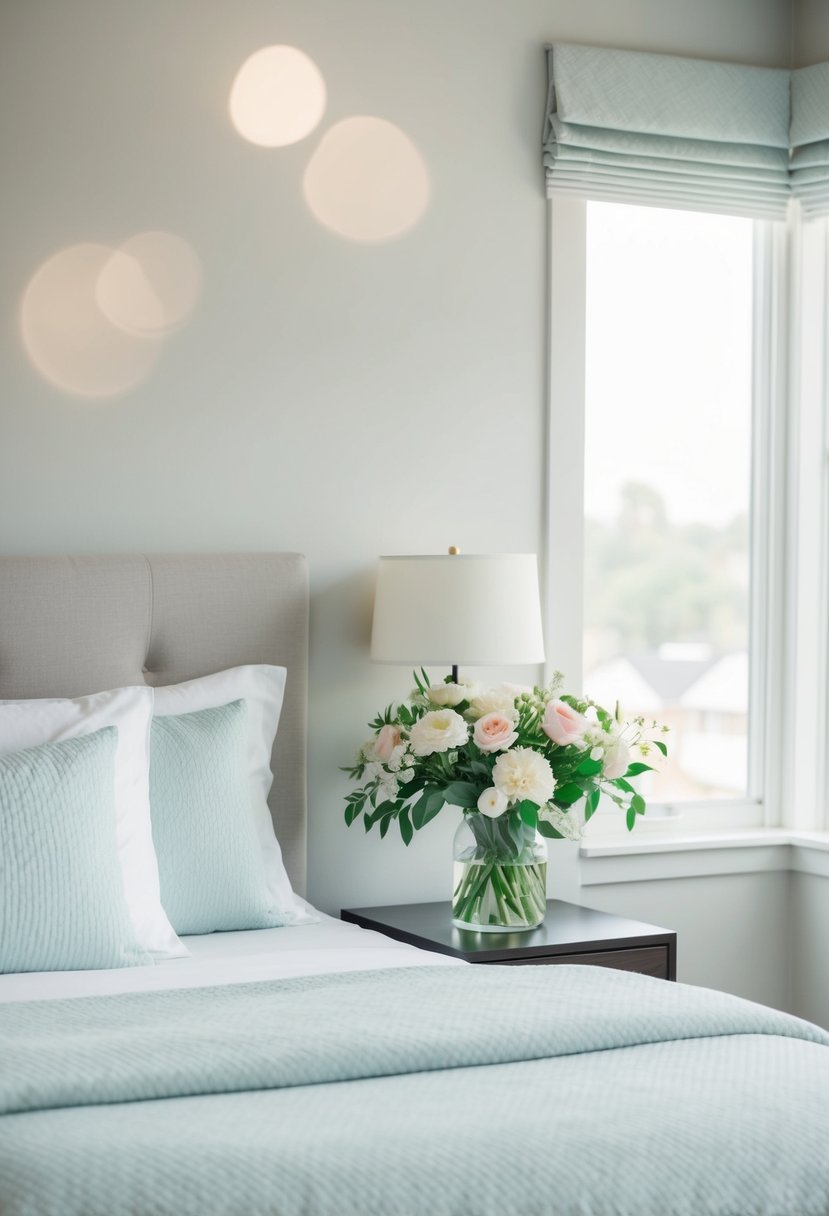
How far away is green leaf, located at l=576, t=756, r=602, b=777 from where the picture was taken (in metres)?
2.88

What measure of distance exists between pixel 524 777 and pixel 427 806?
26 centimetres

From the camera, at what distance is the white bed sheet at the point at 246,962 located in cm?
219

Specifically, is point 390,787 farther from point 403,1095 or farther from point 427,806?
point 403,1095

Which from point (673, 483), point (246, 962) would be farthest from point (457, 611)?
point (673, 483)

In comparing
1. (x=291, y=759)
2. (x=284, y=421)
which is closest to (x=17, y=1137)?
(x=291, y=759)

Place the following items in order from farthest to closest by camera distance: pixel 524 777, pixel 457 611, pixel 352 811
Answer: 1. pixel 352 811
2. pixel 457 611
3. pixel 524 777

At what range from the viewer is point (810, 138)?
12.0 feet

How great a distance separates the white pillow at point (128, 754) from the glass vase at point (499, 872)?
67 centimetres

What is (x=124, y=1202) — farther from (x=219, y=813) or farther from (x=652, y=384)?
(x=652, y=384)

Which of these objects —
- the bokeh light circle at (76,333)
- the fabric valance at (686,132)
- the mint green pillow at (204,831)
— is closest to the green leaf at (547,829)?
the mint green pillow at (204,831)

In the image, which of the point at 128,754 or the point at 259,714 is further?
the point at 259,714

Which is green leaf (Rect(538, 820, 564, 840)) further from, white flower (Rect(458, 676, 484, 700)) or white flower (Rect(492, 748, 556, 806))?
white flower (Rect(458, 676, 484, 700))

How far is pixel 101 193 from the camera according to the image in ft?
9.89

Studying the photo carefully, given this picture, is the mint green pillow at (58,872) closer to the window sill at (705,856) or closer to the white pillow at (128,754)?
the white pillow at (128,754)
